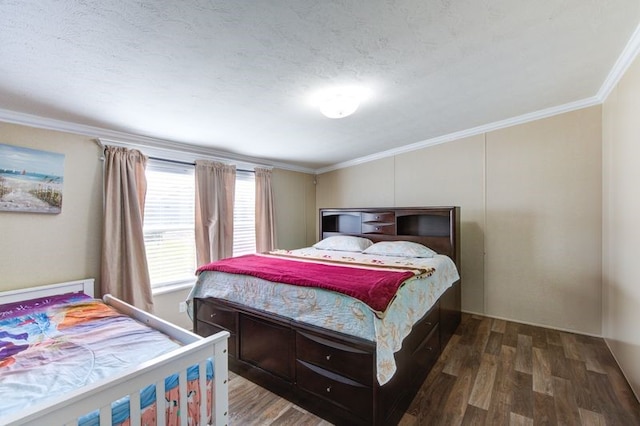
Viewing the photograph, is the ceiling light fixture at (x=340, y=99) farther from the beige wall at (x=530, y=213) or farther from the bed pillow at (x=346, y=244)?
the beige wall at (x=530, y=213)

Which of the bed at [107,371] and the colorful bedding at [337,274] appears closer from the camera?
the bed at [107,371]

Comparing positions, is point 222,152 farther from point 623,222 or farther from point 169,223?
point 623,222

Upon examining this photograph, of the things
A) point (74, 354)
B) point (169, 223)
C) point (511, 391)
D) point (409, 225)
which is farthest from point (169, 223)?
point (511, 391)

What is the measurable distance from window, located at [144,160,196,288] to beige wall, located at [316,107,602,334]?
334 centimetres

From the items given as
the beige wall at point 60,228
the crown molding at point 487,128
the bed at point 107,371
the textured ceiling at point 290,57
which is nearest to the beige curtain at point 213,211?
the textured ceiling at point 290,57

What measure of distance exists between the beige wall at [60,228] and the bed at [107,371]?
2.01ft

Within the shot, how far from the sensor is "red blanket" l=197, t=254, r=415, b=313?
1.62 meters

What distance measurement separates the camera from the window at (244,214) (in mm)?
4121

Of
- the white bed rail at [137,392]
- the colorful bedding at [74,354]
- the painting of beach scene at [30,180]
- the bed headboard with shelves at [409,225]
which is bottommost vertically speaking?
the colorful bedding at [74,354]

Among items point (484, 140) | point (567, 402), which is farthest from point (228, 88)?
point (567, 402)

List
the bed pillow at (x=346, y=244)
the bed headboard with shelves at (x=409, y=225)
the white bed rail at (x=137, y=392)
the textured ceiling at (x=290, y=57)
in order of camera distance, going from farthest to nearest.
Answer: the bed pillow at (x=346, y=244) → the bed headboard with shelves at (x=409, y=225) → the textured ceiling at (x=290, y=57) → the white bed rail at (x=137, y=392)

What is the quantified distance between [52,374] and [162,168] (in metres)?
2.60

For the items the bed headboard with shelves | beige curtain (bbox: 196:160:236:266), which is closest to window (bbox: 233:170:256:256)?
beige curtain (bbox: 196:160:236:266)

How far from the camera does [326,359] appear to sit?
1.74m
